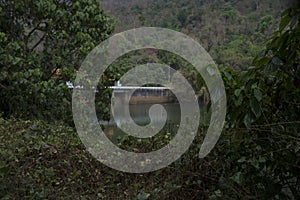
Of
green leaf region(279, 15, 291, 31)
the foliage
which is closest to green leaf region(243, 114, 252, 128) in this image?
the foliage

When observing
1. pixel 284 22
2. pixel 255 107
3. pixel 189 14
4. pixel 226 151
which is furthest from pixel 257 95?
pixel 189 14

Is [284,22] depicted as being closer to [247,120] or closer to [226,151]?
[247,120]

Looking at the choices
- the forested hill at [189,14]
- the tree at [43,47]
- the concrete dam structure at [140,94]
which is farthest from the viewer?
the forested hill at [189,14]

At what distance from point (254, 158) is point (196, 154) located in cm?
41

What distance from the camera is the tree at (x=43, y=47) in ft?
16.7

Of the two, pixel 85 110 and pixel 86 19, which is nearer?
pixel 85 110

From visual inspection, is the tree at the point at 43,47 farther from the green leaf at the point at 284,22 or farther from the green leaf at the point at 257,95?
the green leaf at the point at 284,22

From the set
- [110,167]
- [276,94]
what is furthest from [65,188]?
[276,94]

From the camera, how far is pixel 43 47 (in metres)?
5.82

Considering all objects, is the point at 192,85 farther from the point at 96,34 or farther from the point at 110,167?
the point at 96,34

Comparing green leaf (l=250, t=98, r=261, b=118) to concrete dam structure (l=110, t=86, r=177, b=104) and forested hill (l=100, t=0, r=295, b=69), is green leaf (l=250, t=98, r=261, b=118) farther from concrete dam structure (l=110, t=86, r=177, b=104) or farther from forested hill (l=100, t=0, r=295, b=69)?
forested hill (l=100, t=0, r=295, b=69)

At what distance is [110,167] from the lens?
2.11 meters

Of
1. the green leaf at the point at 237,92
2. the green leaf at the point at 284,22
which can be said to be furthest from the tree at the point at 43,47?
the green leaf at the point at 284,22

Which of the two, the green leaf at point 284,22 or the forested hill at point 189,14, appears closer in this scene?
the green leaf at point 284,22
